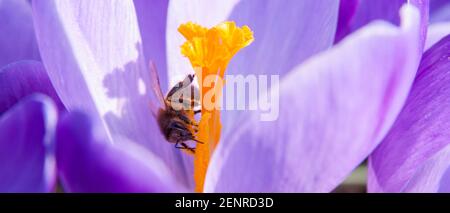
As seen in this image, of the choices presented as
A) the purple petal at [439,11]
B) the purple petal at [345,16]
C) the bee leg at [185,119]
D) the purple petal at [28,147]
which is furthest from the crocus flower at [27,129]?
the purple petal at [439,11]

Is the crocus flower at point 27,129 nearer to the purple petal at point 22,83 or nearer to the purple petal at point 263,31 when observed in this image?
the purple petal at point 22,83

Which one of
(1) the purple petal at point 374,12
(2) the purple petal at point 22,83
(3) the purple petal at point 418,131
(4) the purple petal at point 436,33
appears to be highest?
(1) the purple petal at point 374,12

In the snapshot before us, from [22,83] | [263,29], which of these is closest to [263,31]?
[263,29]

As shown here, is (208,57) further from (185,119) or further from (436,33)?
(436,33)

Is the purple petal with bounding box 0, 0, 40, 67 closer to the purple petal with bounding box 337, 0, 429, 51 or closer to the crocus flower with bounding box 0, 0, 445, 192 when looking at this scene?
the crocus flower with bounding box 0, 0, 445, 192

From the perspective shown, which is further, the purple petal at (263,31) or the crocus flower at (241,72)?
the purple petal at (263,31)

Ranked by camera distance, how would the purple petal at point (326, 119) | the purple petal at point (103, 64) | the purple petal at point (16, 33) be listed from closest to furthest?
1. the purple petal at point (326, 119)
2. the purple petal at point (103, 64)
3. the purple petal at point (16, 33)
